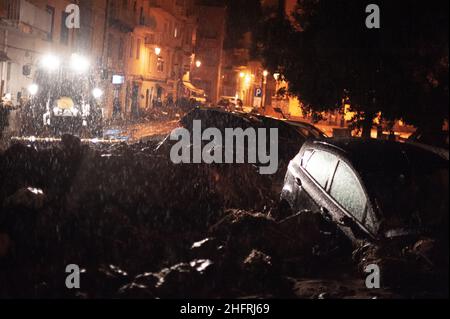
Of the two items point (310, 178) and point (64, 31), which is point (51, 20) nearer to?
point (64, 31)

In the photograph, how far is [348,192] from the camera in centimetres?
684

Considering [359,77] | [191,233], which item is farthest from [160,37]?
[191,233]

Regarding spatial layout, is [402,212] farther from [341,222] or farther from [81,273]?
[81,273]

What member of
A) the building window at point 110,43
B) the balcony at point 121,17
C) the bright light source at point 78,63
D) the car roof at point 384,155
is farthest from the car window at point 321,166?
the building window at point 110,43

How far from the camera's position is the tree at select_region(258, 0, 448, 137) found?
30.9ft

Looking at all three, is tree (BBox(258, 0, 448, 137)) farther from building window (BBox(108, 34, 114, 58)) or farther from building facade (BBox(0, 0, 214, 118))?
building window (BBox(108, 34, 114, 58))

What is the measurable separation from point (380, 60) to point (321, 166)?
3.60 metres

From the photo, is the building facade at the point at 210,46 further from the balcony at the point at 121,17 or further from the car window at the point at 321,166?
the car window at the point at 321,166

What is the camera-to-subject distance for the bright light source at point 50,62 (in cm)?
2664

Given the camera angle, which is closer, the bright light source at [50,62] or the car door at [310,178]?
the car door at [310,178]

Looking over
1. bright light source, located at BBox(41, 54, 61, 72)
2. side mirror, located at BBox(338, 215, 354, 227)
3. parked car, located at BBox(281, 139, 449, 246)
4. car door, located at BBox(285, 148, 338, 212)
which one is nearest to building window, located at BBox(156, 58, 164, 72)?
bright light source, located at BBox(41, 54, 61, 72)

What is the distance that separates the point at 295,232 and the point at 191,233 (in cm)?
159

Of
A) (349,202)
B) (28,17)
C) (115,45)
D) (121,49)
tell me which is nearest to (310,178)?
(349,202)

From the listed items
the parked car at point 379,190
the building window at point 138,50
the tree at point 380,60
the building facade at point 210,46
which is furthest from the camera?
the building facade at point 210,46
